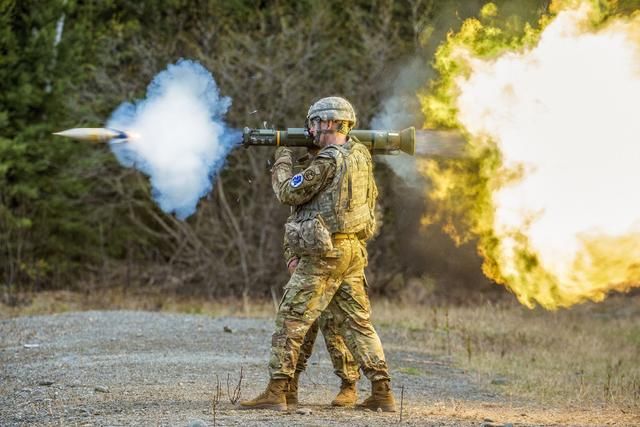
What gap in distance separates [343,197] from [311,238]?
405 mm

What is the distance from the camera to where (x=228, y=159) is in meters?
23.6

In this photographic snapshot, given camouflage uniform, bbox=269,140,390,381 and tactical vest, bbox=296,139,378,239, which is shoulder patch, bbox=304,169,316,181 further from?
tactical vest, bbox=296,139,378,239

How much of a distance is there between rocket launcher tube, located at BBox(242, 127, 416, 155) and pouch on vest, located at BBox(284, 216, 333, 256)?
2.54 ft

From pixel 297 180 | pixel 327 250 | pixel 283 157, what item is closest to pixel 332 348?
pixel 327 250

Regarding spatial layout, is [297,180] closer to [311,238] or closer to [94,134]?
[311,238]

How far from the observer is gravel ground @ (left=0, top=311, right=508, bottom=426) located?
9195 mm

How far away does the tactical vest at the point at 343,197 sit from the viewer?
9.40 meters

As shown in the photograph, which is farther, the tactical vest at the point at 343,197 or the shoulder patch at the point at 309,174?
the tactical vest at the point at 343,197

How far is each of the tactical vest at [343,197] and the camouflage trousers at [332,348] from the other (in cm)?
75

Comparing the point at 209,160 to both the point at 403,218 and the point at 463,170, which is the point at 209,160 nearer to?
the point at 463,170

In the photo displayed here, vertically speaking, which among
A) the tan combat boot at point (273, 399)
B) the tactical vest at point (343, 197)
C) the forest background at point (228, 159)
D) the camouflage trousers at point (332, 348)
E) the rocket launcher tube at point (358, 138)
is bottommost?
the tan combat boot at point (273, 399)

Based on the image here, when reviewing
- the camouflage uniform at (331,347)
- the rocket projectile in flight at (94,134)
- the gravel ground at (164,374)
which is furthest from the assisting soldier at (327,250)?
the rocket projectile in flight at (94,134)

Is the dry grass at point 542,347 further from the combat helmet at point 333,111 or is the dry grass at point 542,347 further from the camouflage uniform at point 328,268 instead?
the combat helmet at point 333,111

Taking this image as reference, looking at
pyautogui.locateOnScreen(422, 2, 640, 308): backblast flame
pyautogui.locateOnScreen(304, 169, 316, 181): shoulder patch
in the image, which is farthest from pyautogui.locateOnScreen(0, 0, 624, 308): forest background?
pyautogui.locateOnScreen(304, 169, 316, 181): shoulder patch
